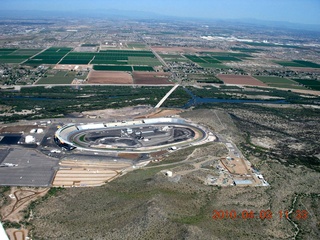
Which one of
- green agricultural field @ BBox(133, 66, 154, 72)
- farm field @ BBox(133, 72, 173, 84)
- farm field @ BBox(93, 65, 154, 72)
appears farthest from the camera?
green agricultural field @ BBox(133, 66, 154, 72)

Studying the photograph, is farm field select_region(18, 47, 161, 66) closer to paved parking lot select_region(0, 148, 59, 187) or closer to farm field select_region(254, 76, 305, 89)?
farm field select_region(254, 76, 305, 89)

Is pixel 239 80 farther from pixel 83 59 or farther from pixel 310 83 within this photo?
pixel 83 59

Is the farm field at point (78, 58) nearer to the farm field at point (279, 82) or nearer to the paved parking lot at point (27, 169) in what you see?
the farm field at point (279, 82)

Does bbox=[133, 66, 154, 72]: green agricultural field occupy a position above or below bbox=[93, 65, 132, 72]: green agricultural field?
Answer: above

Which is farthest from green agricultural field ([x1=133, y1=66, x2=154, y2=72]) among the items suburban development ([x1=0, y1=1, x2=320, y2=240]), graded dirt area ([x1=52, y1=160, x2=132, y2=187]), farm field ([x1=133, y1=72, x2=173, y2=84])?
graded dirt area ([x1=52, y1=160, x2=132, y2=187])

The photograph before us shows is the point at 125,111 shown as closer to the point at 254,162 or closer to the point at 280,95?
the point at 254,162

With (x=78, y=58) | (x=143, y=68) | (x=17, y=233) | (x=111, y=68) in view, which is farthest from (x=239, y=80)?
(x=17, y=233)
